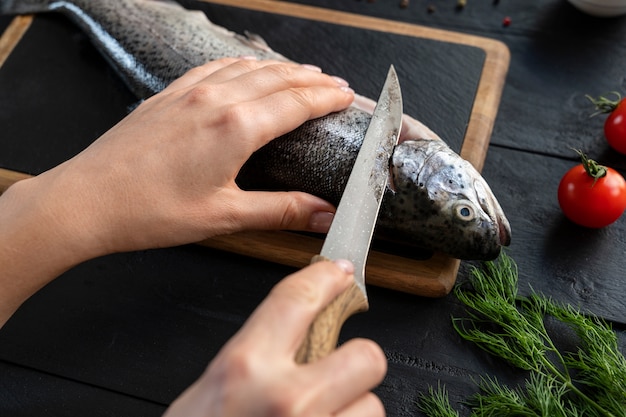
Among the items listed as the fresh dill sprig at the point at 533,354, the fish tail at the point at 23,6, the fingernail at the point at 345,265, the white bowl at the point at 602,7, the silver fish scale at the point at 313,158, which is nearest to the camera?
the fingernail at the point at 345,265

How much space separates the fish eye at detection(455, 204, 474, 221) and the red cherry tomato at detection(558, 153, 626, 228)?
0.34 metres

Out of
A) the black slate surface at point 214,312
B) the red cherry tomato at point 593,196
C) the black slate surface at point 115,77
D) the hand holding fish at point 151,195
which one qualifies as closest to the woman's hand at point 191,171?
the hand holding fish at point 151,195

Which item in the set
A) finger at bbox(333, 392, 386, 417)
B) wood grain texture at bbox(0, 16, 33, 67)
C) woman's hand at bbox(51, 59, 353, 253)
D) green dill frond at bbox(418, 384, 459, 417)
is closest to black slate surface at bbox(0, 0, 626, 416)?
green dill frond at bbox(418, 384, 459, 417)

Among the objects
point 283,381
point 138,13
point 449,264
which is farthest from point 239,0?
point 283,381

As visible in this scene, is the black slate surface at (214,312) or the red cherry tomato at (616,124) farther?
the red cherry tomato at (616,124)

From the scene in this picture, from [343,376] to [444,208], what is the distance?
0.80 metres

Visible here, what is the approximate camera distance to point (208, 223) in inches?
66.7

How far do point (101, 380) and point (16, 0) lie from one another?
1532 millimetres

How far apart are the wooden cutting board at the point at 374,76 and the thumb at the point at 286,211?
0.47ft

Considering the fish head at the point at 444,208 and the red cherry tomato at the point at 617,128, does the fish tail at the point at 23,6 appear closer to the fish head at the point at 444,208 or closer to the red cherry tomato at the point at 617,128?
the fish head at the point at 444,208

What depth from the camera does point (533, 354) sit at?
66.3 inches

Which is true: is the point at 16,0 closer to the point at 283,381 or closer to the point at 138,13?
the point at 138,13

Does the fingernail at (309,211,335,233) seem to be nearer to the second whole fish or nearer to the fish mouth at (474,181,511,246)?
the second whole fish

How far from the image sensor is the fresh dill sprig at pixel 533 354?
160cm
